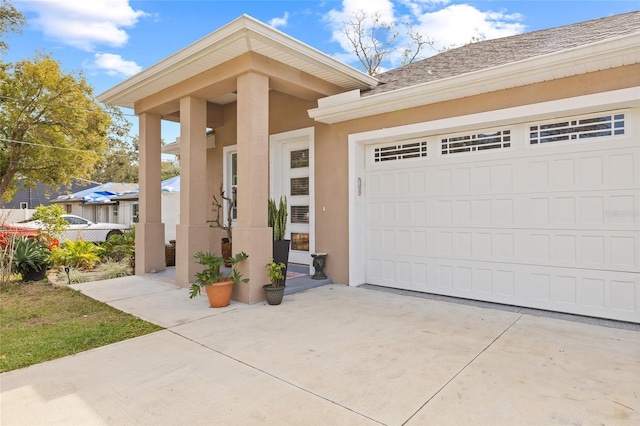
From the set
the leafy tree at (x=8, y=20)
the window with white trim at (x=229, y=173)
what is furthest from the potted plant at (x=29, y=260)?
the leafy tree at (x=8, y=20)

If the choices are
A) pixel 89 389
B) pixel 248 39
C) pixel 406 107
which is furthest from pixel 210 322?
pixel 406 107

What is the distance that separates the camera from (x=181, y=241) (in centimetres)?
641

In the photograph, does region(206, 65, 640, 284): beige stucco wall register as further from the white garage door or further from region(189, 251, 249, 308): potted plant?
region(189, 251, 249, 308): potted plant

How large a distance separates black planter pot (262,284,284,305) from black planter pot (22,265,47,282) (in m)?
5.18

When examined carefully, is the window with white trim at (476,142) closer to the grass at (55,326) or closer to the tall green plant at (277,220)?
the tall green plant at (277,220)

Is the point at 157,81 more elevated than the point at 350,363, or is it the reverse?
the point at 157,81

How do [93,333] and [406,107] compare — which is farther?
[406,107]

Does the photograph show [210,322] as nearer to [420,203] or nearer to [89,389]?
[89,389]

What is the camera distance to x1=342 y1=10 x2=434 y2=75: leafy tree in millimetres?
18766

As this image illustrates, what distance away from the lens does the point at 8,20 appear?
15008 millimetres

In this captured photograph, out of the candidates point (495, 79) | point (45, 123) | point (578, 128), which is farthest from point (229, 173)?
point (45, 123)

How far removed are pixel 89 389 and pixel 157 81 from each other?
17.0 feet

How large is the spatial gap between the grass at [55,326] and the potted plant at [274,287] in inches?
58.6

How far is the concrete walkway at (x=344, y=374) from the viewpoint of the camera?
2.47m
